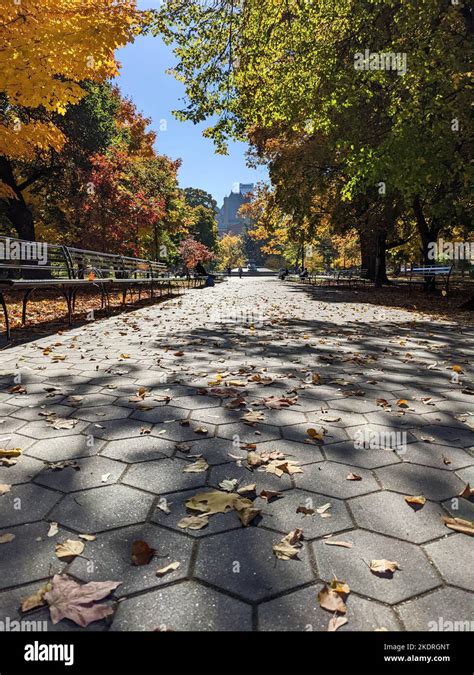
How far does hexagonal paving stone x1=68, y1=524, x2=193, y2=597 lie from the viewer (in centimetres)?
153

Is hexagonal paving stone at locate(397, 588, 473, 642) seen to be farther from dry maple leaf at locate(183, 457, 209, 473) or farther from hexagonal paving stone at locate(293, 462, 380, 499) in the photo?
dry maple leaf at locate(183, 457, 209, 473)

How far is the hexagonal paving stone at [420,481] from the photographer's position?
2166 millimetres

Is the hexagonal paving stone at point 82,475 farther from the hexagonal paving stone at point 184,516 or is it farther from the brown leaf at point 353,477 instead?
the brown leaf at point 353,477

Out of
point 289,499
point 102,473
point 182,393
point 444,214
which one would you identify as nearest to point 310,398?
point 182,393

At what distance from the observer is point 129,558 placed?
1.64m

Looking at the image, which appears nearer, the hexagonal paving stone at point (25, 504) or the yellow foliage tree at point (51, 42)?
the hexagonal paving stone at point (25, 504)

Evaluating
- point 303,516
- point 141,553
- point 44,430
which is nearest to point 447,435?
point 303,516

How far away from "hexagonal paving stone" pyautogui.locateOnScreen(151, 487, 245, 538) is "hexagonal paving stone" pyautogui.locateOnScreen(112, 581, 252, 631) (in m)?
0.33

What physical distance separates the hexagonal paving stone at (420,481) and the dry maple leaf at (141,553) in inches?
50.5

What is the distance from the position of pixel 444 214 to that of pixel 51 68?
36.7ft

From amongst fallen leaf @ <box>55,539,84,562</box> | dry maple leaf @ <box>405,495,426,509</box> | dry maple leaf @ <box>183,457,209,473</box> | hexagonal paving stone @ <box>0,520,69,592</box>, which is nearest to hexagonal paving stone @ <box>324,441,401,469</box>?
dry maple leaf @ <box>405,495,426,509</box>

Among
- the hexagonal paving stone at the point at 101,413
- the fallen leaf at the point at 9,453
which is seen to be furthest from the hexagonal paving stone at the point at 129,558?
the hexagonal paving stone at the point at 101,413

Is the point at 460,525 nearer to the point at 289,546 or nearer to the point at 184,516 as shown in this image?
the point at 289,546
